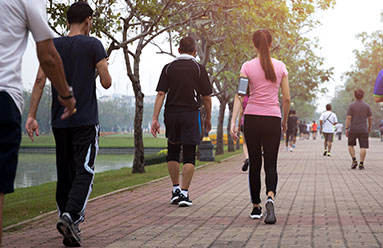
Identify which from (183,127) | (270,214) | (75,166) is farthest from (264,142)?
(75,166)

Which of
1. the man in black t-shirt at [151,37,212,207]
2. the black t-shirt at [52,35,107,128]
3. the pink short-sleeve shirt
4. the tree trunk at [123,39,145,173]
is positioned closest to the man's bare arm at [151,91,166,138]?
the man in black t-shirt at [151,37,212,207]

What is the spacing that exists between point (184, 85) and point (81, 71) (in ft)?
9.13

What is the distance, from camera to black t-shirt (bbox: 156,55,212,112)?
25.4 feet

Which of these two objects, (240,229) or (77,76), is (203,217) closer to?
(240,229)

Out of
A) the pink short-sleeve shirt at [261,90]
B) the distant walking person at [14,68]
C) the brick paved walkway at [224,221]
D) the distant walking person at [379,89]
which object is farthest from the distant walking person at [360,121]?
the distant walking person at [14,68]

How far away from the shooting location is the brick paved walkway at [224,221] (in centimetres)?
522

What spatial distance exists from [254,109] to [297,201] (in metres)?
2.36

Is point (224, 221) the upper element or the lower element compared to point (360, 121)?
lower

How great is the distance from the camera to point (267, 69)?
6.39 meters

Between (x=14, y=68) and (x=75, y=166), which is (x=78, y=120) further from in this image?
(x=14, y=68)

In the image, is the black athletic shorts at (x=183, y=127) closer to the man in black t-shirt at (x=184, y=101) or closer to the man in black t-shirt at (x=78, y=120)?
the man in black t-shirt at (x=184, y=101)

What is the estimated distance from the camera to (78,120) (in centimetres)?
498

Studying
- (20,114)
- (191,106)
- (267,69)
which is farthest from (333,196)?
(20,114)

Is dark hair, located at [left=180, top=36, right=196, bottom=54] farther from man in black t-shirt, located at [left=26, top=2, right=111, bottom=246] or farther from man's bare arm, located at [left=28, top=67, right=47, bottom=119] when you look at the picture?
man's bare arm, located at [left=28, top=67, right=47, bottom=119]
